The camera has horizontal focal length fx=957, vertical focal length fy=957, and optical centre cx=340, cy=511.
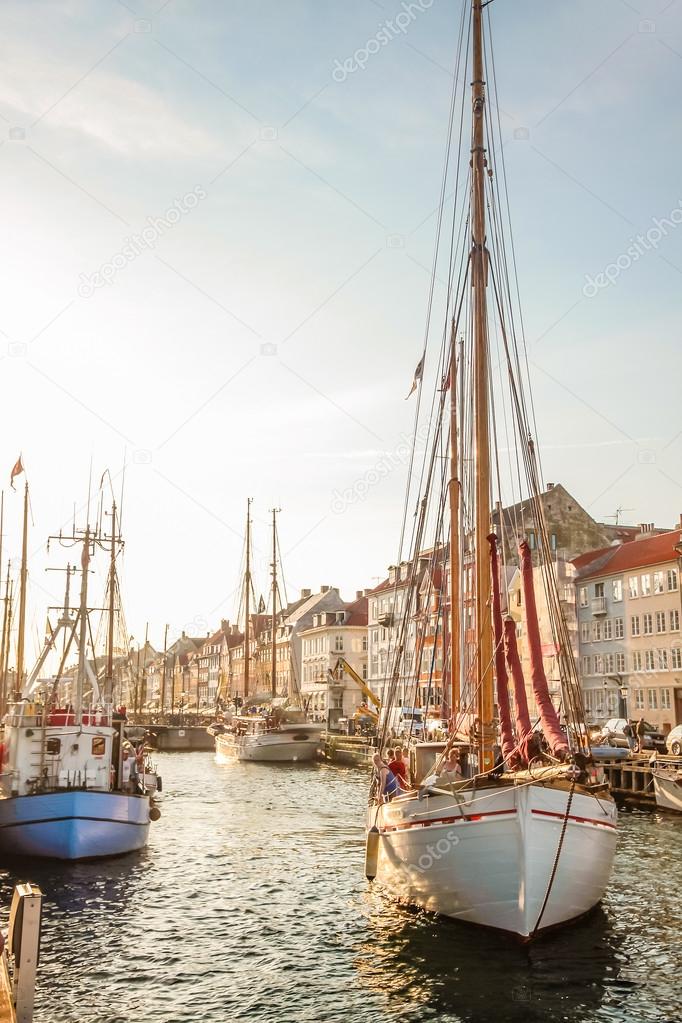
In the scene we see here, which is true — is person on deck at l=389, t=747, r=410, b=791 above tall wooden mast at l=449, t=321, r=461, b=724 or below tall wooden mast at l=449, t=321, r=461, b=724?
below

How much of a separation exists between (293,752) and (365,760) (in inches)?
297

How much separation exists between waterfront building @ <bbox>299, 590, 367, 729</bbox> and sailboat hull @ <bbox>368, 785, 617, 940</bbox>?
97947mm

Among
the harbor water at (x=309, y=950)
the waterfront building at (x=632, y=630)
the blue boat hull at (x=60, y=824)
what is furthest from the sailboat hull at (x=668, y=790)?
the blue boat hull at (x=60, y=824)

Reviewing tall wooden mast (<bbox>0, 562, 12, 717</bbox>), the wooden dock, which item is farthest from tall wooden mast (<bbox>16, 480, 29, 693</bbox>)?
the wooden dock

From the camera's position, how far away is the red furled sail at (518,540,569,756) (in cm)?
1884

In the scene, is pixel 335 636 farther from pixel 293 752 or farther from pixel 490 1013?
pixel 490 1013

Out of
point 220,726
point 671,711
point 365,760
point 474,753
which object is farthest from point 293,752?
point 474,753

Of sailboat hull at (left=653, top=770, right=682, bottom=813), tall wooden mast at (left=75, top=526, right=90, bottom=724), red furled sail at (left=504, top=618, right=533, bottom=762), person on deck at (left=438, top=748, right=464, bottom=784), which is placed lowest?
sailboat hull at (left=653, top=770, right=682, bottom=813)

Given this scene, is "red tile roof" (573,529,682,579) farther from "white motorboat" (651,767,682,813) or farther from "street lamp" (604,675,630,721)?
"white motorboat" (651,767,682,813)

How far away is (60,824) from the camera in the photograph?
3039 cm

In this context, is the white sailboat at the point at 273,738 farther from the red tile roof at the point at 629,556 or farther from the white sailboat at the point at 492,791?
the white sailboat at the point at 492,791

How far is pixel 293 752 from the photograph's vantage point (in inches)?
3118

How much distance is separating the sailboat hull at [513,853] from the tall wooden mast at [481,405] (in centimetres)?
219

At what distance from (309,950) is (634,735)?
44603mm
